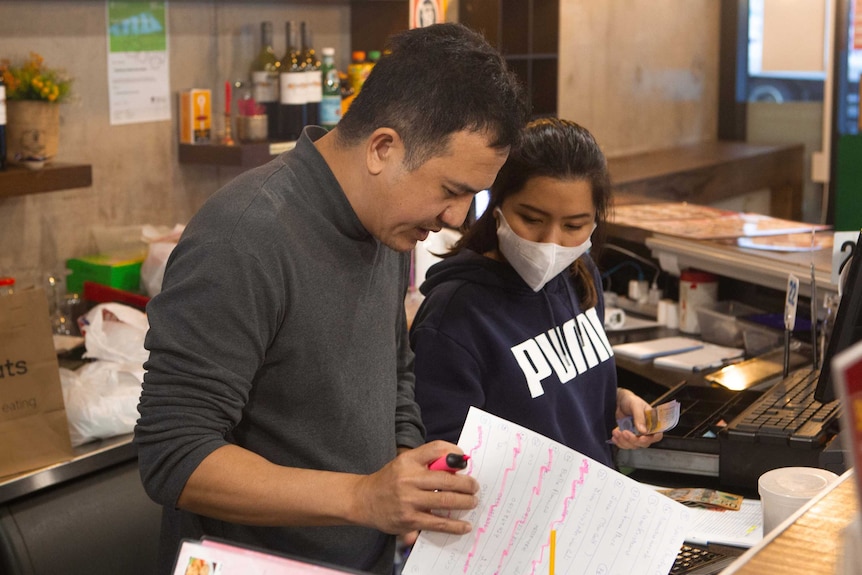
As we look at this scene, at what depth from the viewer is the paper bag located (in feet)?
7.47

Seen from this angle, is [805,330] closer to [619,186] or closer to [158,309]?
[619,186]

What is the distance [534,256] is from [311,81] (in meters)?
1.76

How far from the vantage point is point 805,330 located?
3.08 metres

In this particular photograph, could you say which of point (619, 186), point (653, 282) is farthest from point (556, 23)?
point (653, 282)

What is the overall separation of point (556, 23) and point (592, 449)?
331 cm

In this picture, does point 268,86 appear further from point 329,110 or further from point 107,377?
point 107,377

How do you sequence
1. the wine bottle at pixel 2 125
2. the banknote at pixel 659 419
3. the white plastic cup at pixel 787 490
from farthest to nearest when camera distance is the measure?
the wine bottle at pixel 2 125 < the banknote at pixel 659 419 < the white plastic cup at pixel 787 490

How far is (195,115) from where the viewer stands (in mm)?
3533

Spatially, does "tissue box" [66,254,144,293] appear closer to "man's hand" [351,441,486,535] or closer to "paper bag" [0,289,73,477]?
"paper bag" [0,289,73,477]

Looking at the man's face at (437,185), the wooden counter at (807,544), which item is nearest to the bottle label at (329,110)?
the man's face at (437,185)

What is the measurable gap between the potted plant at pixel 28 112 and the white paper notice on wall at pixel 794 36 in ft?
15.3

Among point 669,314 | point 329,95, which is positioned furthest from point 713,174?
point 329,95

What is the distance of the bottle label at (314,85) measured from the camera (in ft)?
11.4

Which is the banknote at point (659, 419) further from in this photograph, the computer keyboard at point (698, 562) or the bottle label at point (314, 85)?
the bottle label at point (314, 85)
